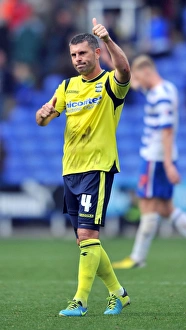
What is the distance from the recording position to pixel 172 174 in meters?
9.44

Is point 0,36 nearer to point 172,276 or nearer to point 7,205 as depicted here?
point 7,205

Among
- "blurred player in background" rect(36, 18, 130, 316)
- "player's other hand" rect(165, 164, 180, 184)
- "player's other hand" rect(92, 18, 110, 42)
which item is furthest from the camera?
"player's other hand" rect(165, 164, 180, 184)

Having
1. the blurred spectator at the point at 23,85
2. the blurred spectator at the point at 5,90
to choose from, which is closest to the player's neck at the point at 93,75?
the blurred spectator at the point at 5,90

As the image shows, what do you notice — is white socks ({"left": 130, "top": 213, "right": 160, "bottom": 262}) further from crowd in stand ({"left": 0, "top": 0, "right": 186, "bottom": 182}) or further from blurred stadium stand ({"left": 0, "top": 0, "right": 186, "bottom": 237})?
crowd in stand ({"left": 0, "top": 0, "right": 186, "bottom": 182})

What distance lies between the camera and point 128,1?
1988cm

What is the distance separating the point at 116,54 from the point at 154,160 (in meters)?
4.07

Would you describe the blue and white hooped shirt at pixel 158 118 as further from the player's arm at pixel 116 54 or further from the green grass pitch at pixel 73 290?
the player's arm at pixel 116 54

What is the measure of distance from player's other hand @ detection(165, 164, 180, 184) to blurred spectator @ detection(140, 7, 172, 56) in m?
9.23

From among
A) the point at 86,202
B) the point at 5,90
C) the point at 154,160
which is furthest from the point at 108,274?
the point at 5,90

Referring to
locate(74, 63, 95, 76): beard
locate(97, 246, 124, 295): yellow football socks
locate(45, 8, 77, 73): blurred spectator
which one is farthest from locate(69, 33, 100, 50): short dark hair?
locate(45, 8, 77, 73): blurred spectator

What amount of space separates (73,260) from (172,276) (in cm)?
229

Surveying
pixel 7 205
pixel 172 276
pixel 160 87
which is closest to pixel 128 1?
pixel 7 205

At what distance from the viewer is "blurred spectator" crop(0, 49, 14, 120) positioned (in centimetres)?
1791

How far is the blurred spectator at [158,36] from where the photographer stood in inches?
722
